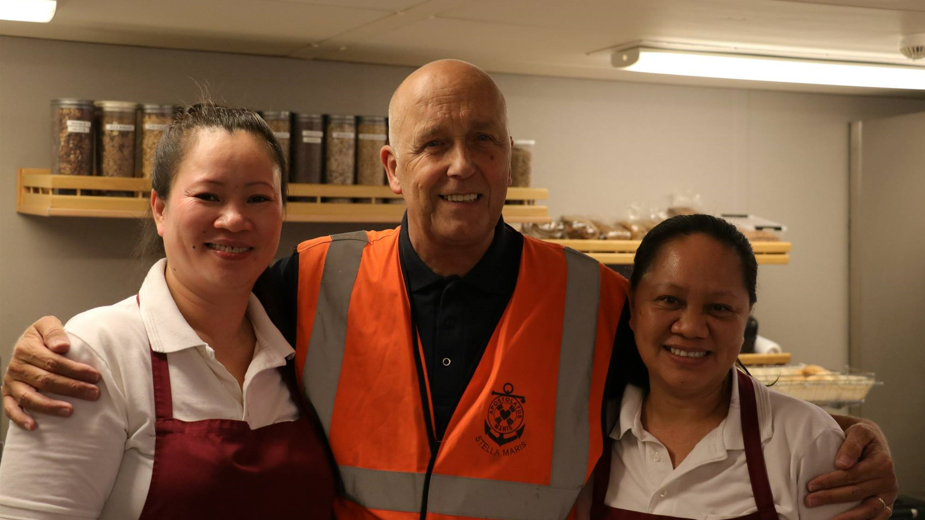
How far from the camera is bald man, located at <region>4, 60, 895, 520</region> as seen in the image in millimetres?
1767

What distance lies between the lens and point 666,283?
174cm

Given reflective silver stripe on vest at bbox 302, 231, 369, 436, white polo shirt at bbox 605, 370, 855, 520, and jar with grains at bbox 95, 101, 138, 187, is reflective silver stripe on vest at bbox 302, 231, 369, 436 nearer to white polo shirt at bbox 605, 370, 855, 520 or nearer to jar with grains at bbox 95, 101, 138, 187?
white polo shirt at bbox 605, 370, 855, 520

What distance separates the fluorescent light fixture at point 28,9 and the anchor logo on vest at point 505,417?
4.85ft

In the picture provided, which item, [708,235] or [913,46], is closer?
[708,235]

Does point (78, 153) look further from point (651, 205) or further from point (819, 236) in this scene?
point (819, 236)

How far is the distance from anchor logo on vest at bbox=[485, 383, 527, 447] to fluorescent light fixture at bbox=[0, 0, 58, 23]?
1.48 meters

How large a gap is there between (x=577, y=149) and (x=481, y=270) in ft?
6.93

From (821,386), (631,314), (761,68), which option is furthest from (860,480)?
(821,386)

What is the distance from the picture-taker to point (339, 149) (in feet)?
10.1

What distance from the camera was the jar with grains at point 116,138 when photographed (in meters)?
2.78

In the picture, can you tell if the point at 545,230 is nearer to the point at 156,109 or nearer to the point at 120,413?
the point at 156,109

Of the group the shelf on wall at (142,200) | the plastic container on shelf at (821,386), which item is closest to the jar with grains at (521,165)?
the shelf on wall at (142,200)

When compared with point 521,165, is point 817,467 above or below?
below

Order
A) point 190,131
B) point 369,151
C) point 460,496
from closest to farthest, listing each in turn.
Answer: point 190,131, point 460,496, point 369,151
